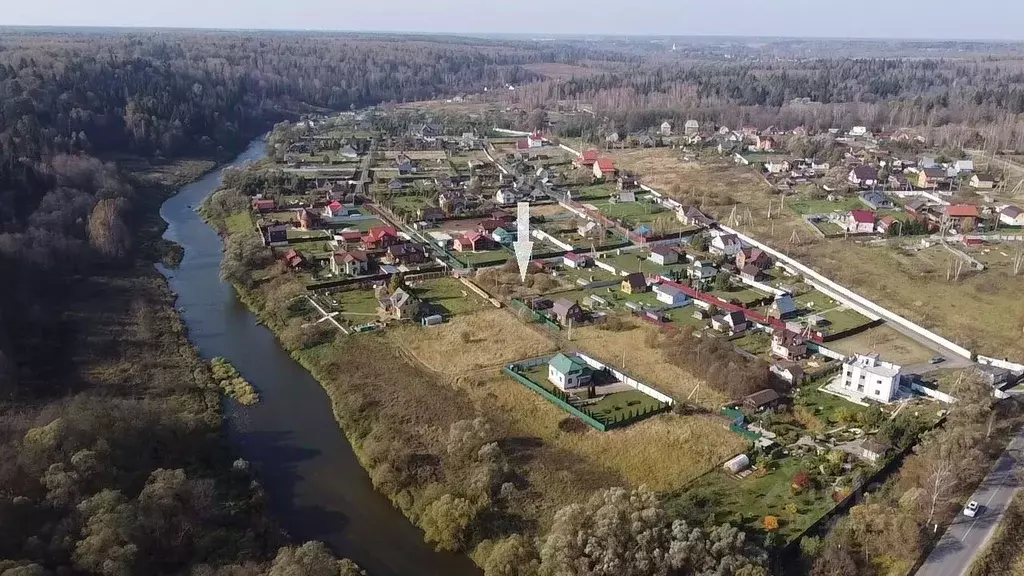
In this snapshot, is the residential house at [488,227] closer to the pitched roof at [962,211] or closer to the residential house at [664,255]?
the residential house at [664,255]

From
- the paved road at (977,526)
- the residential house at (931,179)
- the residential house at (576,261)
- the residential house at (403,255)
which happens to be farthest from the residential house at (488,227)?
the residential house at (931,179)

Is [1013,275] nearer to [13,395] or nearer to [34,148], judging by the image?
[13,395]

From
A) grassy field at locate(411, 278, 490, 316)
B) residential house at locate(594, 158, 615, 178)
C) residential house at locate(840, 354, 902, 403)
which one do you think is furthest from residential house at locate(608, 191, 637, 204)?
residential house at locate(840, 354, 902, 403)

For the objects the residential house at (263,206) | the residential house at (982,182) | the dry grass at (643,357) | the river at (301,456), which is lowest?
the river at (301,456)

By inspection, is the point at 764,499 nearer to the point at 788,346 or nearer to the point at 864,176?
the point at 788,346

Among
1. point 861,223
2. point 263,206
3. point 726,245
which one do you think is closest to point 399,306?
point 726,245

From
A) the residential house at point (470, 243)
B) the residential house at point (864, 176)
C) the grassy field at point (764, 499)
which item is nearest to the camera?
the grassy field at point (764, 499)
